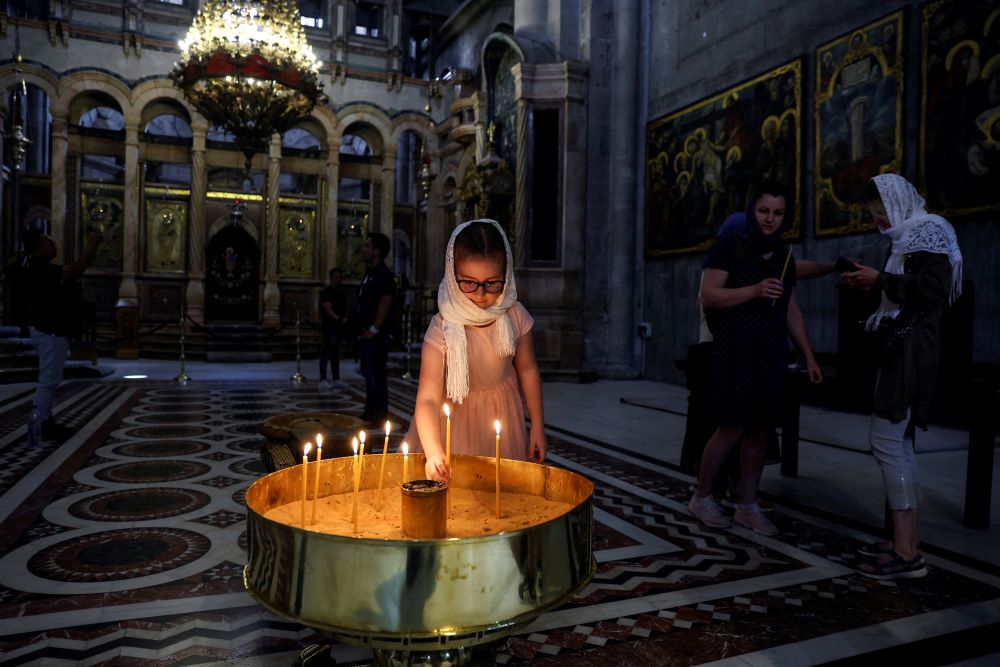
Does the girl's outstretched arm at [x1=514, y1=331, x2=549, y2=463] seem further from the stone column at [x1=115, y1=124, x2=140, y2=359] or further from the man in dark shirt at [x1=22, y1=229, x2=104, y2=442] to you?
the stone column at [x1=115, y1=124, x2=140, y2=359]

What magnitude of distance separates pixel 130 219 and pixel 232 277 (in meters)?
2.94

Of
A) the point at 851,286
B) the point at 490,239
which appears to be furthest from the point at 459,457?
the point at 851,286

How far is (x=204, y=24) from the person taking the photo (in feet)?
34.6

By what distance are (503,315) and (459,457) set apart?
2.53 ft

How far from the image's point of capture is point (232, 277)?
18.7m

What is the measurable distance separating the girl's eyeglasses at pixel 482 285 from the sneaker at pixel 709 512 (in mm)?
2013

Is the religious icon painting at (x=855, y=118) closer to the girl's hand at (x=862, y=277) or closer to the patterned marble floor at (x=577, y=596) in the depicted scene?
the patterned marble floor at (x=577, y=596)

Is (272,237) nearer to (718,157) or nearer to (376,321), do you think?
(718,157)

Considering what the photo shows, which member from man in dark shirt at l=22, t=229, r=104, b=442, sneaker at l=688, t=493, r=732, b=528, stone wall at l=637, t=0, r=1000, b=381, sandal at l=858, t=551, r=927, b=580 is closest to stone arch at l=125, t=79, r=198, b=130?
stone wall at l=637, t=0, r=1000, b=381

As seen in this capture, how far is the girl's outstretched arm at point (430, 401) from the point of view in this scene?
5.91ft

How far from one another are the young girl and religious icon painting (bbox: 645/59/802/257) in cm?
597

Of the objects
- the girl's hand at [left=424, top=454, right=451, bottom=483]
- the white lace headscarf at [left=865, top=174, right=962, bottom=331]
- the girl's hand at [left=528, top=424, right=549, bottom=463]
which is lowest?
the girl's hand at [left=528, top=424, right=549, bottom=463]

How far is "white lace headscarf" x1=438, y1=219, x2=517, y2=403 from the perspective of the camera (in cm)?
204

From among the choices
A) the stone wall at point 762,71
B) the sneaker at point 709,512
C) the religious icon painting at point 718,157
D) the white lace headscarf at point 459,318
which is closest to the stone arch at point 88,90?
the stone wall at point 762,71
